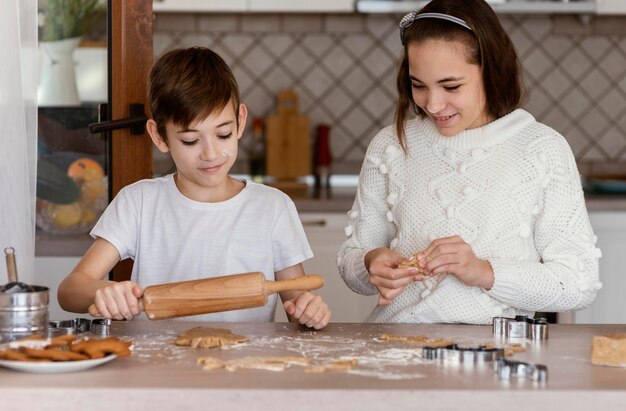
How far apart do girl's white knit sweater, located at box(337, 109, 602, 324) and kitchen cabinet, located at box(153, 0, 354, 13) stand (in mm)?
1830

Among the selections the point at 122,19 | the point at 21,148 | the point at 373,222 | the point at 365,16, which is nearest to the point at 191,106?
the point at 21,148

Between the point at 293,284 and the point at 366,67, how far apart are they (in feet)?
8.51

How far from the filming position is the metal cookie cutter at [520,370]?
128 cm

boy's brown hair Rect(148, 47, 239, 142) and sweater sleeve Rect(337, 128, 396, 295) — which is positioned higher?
boy's brown hair Rect(148, 47, 239, 142)

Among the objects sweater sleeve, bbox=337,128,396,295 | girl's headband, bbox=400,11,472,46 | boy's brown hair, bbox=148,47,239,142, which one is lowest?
sweater sleeve, bbox=337,128,396,295

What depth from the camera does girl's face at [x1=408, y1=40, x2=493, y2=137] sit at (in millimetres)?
1860

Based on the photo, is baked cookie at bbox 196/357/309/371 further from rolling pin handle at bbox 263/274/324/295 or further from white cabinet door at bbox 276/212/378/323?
white cabinet door at bbox 276/212/378/323

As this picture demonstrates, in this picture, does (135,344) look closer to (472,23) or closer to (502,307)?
(502,307)

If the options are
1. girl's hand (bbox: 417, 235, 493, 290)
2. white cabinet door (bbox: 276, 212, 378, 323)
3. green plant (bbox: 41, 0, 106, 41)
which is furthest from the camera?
white cabinet door (bbox: 276, 212, 378, 323)

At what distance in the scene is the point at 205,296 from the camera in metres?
1.54

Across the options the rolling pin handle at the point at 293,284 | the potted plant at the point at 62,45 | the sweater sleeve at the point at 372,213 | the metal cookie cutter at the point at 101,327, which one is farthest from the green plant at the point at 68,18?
the rolling pin handle at the point at 293,284

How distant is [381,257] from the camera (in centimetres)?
182

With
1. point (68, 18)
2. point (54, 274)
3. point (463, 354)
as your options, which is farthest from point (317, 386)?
point (68, 18)

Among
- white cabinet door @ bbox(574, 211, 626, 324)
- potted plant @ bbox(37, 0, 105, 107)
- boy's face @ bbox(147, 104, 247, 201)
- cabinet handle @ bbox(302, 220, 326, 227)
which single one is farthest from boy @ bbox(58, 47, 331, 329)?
white cabinet door @ bbox(574, 211, 626, 324)
